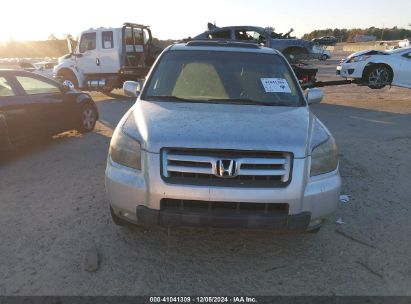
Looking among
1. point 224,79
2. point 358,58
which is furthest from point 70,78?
point 224,79

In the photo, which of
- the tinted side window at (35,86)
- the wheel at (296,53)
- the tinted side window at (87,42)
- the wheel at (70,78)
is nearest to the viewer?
the tinted side window at (35,86)

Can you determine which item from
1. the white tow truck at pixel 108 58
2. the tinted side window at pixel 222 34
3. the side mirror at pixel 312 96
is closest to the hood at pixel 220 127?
the side mirror at pixel 312 96

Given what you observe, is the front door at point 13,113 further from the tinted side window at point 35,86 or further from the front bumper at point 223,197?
the front bumper at point 223,197

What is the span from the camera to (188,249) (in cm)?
337

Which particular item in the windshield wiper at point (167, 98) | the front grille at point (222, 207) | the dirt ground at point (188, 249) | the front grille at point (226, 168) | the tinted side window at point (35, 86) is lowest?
the dirt ground at point (188, 249)

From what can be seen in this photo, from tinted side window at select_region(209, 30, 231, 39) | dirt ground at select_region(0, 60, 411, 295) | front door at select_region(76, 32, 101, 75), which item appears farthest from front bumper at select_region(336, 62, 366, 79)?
front door at select_region(76, 32, 101, 75)

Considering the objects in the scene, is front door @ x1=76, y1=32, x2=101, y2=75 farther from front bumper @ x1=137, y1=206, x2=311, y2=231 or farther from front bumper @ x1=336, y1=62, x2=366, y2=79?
front bumper @ x1=137, y1=206, x2=311, y2=231

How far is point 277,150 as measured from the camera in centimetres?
288

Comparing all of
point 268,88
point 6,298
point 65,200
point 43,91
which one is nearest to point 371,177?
point 268,88

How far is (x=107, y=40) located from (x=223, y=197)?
41.0ft

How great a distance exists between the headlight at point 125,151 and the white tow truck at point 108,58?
11.0m

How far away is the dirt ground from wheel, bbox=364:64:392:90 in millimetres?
7751

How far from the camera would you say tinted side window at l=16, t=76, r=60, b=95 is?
6.28 meters

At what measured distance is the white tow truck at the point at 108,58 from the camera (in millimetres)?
13938
